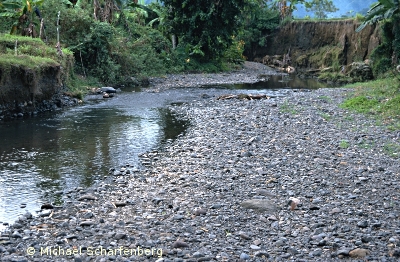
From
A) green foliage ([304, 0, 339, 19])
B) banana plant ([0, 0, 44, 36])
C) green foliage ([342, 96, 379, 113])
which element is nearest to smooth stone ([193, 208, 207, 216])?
green foliage ([342, 96, 379, 113])

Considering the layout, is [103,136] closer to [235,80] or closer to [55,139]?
[55,139]

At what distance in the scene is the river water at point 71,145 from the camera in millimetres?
8234

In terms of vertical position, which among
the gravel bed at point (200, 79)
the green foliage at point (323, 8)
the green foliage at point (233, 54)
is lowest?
the gravel bed at point (200, 79)

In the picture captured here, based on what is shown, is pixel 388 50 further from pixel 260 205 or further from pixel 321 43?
pixel 260 205

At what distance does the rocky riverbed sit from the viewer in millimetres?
5648

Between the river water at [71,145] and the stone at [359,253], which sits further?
the river water at [71,145]

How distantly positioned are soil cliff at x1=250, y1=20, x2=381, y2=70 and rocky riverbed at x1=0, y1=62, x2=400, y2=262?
2138 centimetres

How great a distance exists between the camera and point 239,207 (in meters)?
7.12

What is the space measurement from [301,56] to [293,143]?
103 ft

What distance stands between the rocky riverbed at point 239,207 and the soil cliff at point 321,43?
21.4 meters

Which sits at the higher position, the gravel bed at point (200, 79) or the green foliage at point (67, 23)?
the green foliage at point (67, 23)

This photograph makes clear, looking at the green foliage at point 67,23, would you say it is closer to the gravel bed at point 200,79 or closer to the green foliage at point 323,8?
the gravel bed at point 200,79

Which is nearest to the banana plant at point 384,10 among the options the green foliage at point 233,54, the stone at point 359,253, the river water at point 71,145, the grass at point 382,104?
the grass at point 382,104

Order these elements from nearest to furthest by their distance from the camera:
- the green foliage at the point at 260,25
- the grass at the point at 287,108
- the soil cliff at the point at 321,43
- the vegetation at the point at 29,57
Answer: the vegetation at the point at 29,57
the grass at the point at 287,108
the soil cliff at the point at 321,43
the green foliage at the point at 260,25
